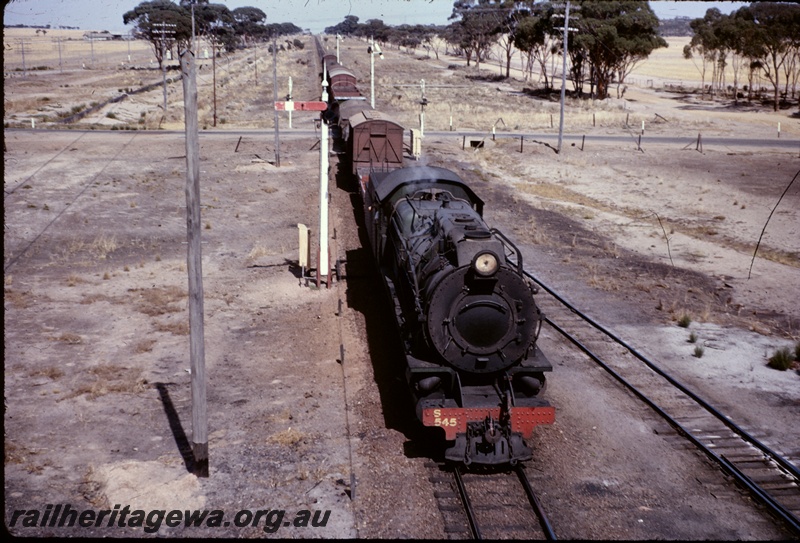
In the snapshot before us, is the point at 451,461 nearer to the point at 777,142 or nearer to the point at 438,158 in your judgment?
the point at 438,158

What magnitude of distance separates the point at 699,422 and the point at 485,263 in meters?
5.79

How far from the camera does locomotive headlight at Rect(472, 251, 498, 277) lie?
10094 millimetres

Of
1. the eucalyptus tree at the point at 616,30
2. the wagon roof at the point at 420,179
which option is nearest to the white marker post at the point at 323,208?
the wagon roof at the point at 420,179

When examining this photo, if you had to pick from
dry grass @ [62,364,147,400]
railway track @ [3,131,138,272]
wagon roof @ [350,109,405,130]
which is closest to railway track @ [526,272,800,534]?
dry grass @ [62,364,147,400]

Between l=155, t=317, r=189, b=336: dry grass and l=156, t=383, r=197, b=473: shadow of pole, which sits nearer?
l=156, t=383, r=197, b=473: shadow of pole

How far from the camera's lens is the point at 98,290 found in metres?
19.0

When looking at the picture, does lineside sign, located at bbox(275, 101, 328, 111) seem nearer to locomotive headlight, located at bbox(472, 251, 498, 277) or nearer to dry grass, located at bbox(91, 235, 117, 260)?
locomotive headlight, located at bbox(472, 251, 498, 277)

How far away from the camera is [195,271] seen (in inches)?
396

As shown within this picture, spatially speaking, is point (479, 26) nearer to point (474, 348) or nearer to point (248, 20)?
point (248, 20)

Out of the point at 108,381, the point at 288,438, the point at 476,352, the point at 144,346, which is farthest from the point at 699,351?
the point at 108,381

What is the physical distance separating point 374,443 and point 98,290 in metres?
11.0

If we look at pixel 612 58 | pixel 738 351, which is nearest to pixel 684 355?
pixel 738 351

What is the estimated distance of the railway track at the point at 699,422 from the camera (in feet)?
34.7

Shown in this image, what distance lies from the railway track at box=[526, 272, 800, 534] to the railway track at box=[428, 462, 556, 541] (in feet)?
11.2
